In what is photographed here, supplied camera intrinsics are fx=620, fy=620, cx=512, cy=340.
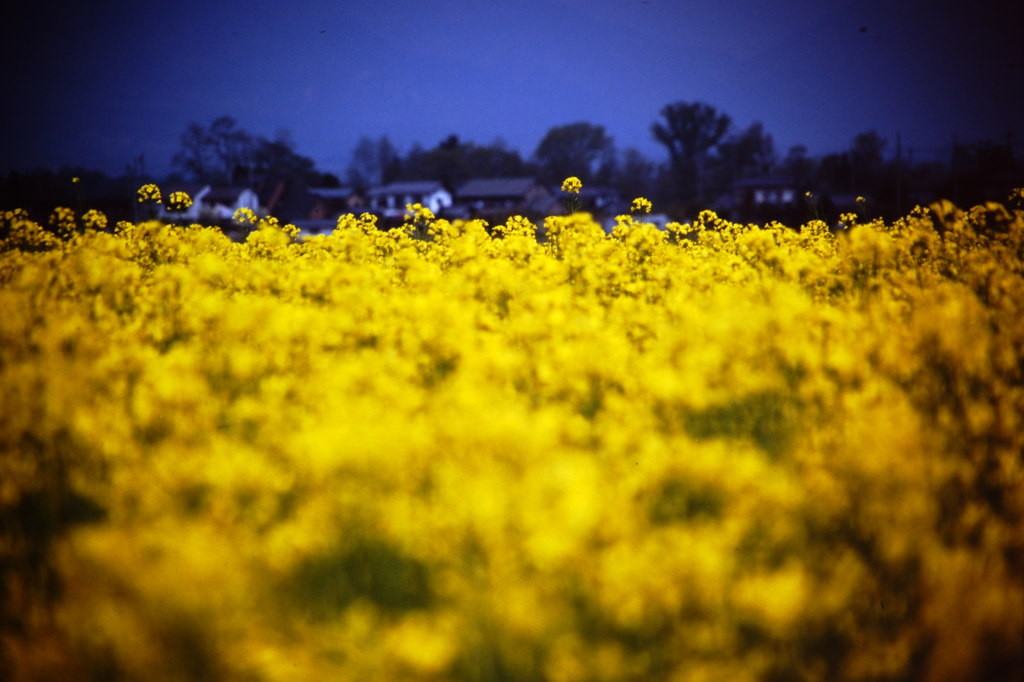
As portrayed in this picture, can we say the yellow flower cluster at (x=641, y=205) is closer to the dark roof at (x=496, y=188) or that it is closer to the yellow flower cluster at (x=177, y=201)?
the yellow flower cluster at (x=177, y=201)

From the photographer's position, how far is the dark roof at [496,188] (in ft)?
190

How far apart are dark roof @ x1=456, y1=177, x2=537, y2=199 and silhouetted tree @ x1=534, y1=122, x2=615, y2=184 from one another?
11.5 ft

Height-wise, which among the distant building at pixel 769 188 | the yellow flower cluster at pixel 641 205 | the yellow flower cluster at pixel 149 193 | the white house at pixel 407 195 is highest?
the white house at pixel 407 195

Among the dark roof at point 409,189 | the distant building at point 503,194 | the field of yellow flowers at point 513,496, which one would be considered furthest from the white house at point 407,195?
the field of yellow flowers at point 513,496

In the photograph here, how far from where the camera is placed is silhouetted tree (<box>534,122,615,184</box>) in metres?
60.3

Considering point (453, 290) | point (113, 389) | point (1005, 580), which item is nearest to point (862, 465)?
point (1005, 580)

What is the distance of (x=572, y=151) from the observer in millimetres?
63469

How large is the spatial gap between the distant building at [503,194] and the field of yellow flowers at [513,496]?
5359 cm

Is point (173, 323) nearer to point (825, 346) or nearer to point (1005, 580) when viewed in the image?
point (825, 346)

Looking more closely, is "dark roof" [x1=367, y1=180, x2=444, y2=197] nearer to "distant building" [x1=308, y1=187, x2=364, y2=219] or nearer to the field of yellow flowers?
"distant building" [x1=308, y1=187, x2=364, y2=219]

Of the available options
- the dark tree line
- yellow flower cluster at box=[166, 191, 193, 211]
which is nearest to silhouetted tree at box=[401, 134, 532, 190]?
the dark tree line

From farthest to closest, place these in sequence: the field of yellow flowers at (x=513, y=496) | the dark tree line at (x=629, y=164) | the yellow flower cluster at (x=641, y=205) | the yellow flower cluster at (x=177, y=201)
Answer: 1. the dark tree line at (x=629, y=164)
2. the yellow flower cluster at (x=177, y=201)
3. the yellow flower cluster at (x=641, y=205)
4. the field of yellow flowers at (x=513, y=496)

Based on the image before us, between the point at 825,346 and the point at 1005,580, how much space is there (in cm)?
159

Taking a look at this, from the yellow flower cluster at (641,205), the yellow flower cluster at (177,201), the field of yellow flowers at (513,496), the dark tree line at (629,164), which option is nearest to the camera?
the field of yellow flowers at (513,496)
